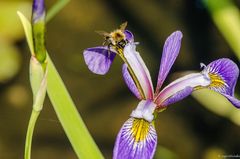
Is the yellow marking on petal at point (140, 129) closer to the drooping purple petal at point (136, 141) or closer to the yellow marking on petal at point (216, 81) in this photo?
the drooping purple petal at point (136, 141)

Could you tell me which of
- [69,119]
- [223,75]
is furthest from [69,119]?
[223,75]

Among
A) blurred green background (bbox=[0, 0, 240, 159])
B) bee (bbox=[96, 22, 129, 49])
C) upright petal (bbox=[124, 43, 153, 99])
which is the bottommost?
blurred green background (bbox=[0, 0, 240, 159])

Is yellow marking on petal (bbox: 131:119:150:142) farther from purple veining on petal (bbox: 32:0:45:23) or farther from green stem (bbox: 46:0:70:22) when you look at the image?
green stem (bbox: 46:0:70:22)

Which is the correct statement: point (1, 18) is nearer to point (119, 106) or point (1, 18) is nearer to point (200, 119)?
point (119, 106)

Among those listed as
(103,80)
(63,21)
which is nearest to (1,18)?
(63,21)

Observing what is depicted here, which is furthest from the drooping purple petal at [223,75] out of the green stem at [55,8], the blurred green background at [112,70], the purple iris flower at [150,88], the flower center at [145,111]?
the green stem at [55,8]

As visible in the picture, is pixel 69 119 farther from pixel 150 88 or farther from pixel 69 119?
pixel 150 88

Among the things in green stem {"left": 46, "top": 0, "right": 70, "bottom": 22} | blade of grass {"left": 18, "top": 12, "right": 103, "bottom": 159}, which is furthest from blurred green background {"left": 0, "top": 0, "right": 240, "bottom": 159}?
blade of grass {"left": 18, "top": 12, "right": 103, "bottom": 159}
